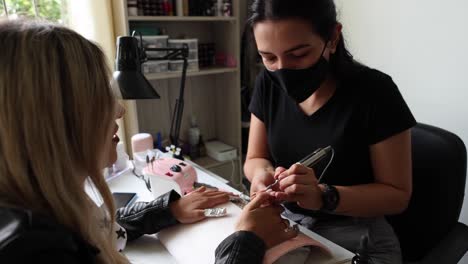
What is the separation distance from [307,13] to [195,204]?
1.95ft

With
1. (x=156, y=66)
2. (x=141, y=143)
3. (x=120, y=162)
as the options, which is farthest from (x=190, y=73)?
(x=120, y=162)

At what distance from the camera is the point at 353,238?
100 centimetres

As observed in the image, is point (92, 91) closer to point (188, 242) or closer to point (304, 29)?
point (188, 242)

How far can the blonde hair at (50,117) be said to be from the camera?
50cm

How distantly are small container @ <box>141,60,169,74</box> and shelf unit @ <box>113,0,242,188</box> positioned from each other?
2.4 inches

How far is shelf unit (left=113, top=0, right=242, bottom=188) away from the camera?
6.87ft

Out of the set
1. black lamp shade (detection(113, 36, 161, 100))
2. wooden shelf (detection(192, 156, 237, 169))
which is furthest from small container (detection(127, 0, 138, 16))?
wooden shelf (detection(192, 156, 237, 169))

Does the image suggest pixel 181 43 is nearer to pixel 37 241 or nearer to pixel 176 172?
pixel 176 172

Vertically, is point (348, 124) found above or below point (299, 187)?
above

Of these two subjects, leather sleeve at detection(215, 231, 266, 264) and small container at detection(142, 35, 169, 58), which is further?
small container at detection(142, 35, 169, 58)

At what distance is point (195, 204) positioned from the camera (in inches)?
38.1

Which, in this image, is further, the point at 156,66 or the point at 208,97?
the point at 208,97

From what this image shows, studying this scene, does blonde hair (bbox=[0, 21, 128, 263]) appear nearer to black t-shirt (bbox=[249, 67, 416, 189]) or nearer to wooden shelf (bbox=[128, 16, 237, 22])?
black t-shirt (bbox=[249, 67, 416, 189])

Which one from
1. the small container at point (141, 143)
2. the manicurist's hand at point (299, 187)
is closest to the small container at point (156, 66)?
the small container at point (141, 143)
